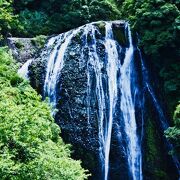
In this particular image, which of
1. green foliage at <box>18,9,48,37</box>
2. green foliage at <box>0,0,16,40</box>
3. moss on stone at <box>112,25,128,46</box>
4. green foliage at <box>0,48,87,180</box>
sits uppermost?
green foliage at <box>18,9,48,37</box>

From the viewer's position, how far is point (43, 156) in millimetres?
8180

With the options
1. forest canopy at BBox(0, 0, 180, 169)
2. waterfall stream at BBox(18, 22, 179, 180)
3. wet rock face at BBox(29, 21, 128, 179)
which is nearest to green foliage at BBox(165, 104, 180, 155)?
forest canopy at BBox(0, 0, 180, 169)

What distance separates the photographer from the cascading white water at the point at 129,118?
1412cm

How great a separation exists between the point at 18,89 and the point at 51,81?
10.6 ft

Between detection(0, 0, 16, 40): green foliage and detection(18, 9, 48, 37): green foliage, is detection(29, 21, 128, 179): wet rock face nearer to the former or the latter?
detection(0, 0, 16, 40): green foliage

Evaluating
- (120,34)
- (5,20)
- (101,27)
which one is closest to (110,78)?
(120,34)

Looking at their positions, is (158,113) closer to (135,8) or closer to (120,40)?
(120,40)

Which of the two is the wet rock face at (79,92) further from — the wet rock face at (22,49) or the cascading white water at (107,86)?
the wet rock face at (22,49)

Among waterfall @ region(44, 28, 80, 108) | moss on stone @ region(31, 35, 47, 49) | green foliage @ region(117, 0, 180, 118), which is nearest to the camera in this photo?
green foliage @ region(117, 0, 180, 118)

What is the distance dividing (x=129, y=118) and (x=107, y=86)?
150 cm

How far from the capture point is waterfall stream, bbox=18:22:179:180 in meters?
14.2

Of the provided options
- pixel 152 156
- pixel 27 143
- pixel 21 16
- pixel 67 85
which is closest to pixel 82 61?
pixel 67 85

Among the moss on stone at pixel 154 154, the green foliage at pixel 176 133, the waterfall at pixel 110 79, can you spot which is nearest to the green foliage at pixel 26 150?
the green foliage at pixel 176 133

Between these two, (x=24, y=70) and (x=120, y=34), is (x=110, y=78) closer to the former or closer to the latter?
(x=120, y=34)
